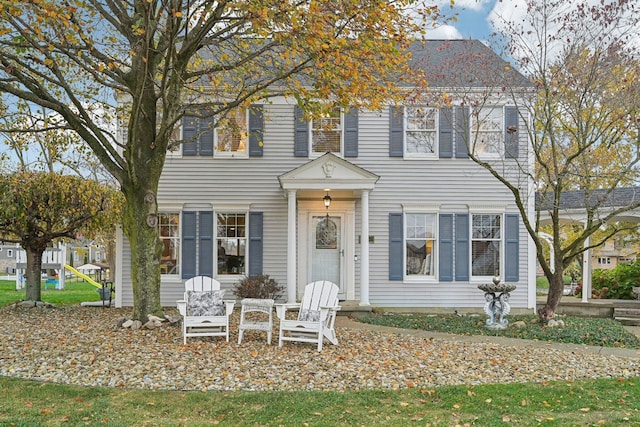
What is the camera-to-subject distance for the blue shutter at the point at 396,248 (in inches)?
496

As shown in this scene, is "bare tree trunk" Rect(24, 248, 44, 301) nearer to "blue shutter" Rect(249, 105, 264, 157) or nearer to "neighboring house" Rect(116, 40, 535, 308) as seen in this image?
"neighboring house" Rect(116, 40, 535, 308)

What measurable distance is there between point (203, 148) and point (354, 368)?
7.77 m

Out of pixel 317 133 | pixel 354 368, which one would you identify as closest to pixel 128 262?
pixel 317 133

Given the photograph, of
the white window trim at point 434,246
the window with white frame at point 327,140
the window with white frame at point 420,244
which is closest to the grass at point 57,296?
the window with white frame at point 327,140

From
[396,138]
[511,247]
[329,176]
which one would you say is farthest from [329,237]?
[511,247]

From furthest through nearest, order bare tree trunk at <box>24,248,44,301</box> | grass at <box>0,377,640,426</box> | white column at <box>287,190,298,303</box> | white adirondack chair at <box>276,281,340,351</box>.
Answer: bare tree trunk at <box>24,248,44,301</box>
white column at <box>287,190,298,303</box>
white adirondack chair at <box>276,281,340,351</box>
grass at <box>0,377,640,426</box>

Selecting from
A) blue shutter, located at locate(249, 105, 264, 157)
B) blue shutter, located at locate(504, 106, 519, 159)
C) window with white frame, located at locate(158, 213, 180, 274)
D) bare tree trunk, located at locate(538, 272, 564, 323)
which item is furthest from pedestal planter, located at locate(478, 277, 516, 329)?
window with white frame, located at locate(158, 213, 180, 274)

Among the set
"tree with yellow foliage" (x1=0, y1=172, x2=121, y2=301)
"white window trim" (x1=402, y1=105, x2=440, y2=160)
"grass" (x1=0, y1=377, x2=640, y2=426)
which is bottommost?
"grass" (x1=0, y1=377, x2=640, y2=426)

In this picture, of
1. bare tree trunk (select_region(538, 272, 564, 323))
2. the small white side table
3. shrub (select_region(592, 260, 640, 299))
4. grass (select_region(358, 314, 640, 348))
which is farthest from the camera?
shrub (select_region(592, 260, 640, 299))

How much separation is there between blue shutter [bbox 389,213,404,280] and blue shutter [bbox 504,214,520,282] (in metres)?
2.45

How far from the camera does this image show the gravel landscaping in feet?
19.1

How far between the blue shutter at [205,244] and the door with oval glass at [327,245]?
234cm

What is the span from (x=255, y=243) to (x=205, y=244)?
1170mm

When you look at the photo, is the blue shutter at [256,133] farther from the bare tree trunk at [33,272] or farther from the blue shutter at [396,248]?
the bare tree trunk at [33,272]
